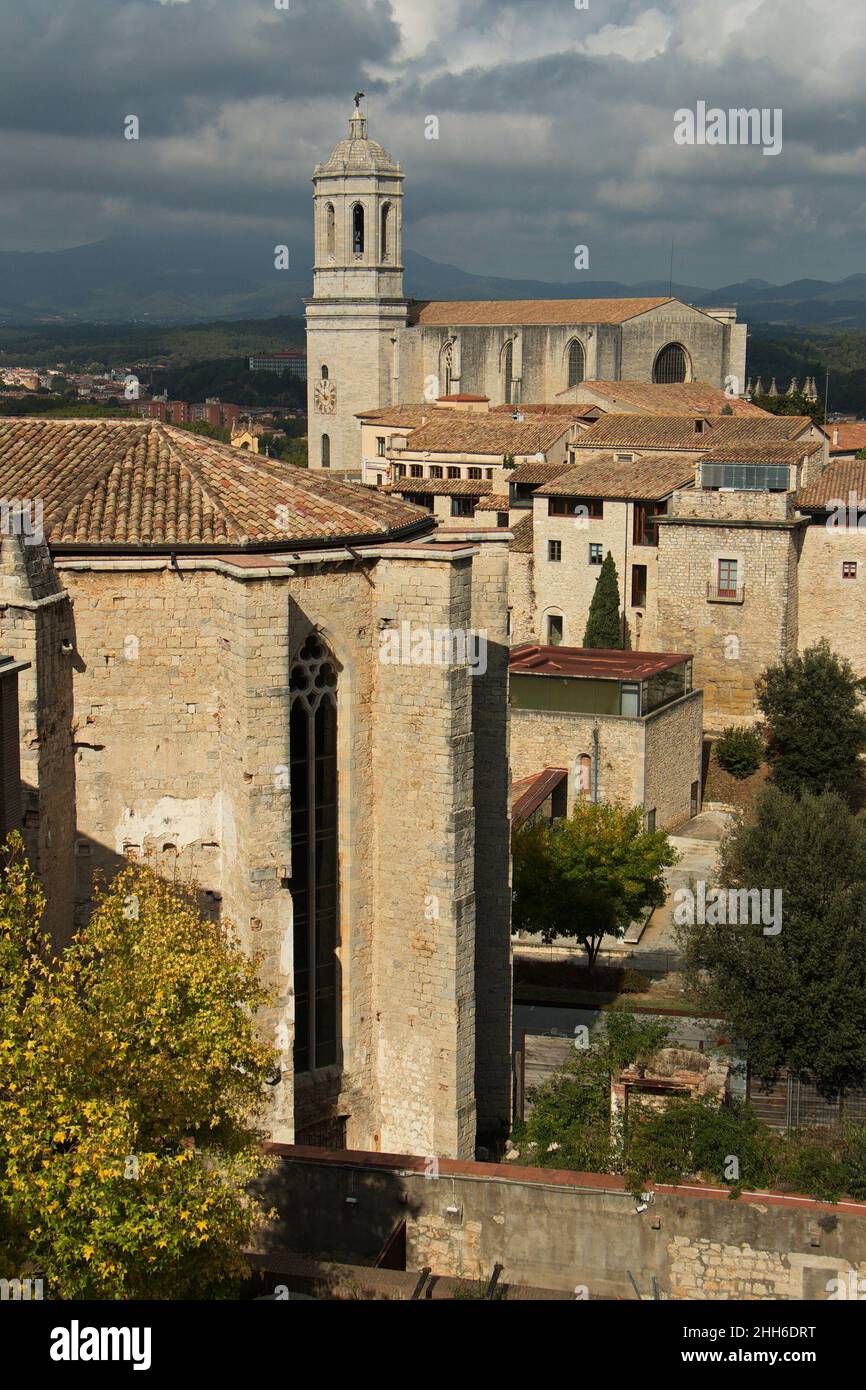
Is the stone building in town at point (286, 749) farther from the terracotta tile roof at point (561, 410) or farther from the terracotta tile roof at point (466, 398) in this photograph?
the terracotta tile roof at point (466, 398)

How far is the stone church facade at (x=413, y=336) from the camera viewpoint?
3435 inches

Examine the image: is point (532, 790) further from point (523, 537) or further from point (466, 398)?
point (466, 398)

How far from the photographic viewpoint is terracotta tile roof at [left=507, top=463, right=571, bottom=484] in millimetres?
52625

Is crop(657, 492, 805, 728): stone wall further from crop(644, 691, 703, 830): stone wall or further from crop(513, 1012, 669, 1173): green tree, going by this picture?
crop(513, 1012, 669, 1173): green tree


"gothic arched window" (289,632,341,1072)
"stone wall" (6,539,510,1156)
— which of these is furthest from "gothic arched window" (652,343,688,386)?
"gothic arched window" (289,632,341,1072)

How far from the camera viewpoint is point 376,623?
18859 mm

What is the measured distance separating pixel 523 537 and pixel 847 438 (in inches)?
957

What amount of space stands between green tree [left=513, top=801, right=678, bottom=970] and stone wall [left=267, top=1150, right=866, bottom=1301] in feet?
38.1

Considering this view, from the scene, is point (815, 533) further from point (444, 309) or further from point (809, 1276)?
point (444, 309)

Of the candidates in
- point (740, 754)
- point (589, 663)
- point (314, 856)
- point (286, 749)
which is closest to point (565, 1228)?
point (314, 856)

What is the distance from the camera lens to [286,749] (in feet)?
57.7

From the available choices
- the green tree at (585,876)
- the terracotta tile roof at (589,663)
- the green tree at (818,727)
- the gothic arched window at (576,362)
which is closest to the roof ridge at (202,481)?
the green tree at (585,876)

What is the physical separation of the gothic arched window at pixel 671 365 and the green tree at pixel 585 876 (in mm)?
62265
